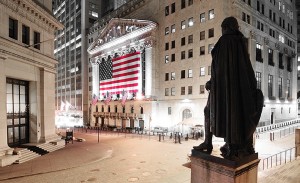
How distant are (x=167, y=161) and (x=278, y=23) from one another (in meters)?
46.5

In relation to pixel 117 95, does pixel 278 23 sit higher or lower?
higher

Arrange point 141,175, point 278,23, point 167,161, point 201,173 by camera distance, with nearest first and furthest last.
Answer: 1. point 201,173
2. point 141,175
3. point 167,161
4. point 278,23

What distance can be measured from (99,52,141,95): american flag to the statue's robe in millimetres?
41207

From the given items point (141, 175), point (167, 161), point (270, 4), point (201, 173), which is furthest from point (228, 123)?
point (270, 4)

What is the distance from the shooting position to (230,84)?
4.89 meters

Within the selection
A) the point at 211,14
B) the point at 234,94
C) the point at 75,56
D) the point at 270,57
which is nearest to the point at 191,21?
the point at 211,14

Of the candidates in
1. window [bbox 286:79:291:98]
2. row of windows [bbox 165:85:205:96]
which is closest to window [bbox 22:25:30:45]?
row of windows [bbox 165:85:205:96]

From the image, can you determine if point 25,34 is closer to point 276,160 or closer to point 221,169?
point 221,169

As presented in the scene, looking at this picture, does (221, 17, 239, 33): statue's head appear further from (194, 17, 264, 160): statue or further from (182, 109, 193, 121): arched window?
(182, 109, 193, 121): arched window

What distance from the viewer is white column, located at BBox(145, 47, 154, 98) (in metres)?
44.7

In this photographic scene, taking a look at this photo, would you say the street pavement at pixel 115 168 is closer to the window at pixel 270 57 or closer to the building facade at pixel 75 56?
the window at pixel 270 57

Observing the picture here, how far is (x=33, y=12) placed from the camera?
2469 centimetres

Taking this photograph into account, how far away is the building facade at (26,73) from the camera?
67.9 feet

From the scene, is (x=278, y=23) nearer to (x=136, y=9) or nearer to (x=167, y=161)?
(x=136, y=9)
